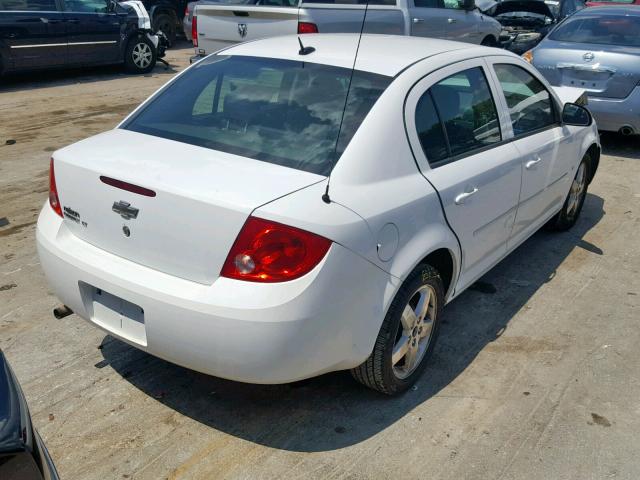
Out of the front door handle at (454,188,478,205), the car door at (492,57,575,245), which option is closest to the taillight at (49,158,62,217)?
the front door handle at (454,188,478,205)

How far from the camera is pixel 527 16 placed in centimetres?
1283

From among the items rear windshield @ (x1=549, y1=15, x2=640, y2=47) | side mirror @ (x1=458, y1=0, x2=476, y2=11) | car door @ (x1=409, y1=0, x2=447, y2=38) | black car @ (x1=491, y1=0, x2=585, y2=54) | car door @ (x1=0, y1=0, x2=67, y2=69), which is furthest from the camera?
black car @ (x1=491, y1=0, x2=585, y2=54)

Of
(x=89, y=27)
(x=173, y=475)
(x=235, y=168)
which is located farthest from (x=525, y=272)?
(x=89, y=27)

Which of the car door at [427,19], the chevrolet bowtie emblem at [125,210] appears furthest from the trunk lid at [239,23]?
the chevrolet bowtie emblem at [125,210]

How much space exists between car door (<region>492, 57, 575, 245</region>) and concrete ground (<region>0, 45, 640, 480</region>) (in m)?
Result: 0.53

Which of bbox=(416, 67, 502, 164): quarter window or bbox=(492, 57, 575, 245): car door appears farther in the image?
bbox=(492, 57, 575, 245): car door

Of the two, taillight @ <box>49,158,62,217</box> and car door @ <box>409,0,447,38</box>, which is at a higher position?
taillight @ <box>49,158,62,217</box>

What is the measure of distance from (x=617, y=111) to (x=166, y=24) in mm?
11764

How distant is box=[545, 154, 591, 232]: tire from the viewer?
18.3 ft

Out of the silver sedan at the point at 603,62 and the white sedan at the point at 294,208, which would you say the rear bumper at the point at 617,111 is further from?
the white sedan at the point at 294,208

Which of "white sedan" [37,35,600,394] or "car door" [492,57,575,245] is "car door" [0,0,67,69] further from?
"car door" [492,57,575,245]

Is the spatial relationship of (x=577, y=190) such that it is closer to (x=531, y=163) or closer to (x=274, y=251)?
(x=531, y=163)

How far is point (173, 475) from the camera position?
2885 millimetres

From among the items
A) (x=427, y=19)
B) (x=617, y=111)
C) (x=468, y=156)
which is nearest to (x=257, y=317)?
(x=468, y=156)
